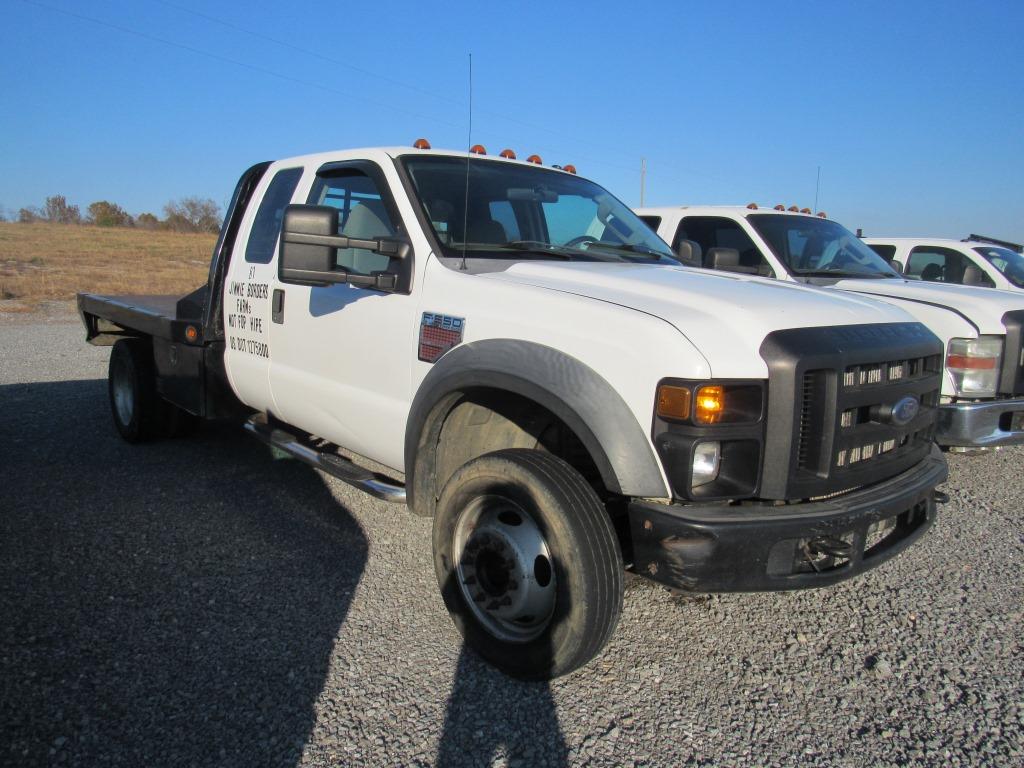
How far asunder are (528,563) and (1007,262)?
357 inches

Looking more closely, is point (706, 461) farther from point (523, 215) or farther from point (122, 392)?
point (122, 392)

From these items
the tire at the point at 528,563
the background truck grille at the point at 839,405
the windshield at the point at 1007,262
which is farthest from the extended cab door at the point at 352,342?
the windshield at the point at 1007,262

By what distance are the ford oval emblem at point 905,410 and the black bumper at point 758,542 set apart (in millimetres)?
266

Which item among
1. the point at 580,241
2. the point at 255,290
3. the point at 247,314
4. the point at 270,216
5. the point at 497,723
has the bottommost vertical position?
the point at 497,723

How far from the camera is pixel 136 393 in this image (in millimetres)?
5781

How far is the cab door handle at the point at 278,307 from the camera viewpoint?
4.25 m

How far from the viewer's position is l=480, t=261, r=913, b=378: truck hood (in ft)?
8.25

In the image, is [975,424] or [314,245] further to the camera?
[975,424]

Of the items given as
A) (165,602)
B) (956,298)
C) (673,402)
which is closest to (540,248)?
(673,402)

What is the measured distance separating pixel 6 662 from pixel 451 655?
1.67m

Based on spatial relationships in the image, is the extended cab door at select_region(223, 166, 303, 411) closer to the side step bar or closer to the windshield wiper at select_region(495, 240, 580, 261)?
the side step bar

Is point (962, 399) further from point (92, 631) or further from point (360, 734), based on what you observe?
point (92, 631)

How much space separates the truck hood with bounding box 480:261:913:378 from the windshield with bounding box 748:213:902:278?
350cm

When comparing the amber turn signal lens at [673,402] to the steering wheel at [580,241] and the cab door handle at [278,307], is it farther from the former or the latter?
the cab door handle at [278,307]
